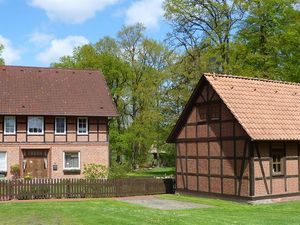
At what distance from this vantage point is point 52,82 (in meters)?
40.8

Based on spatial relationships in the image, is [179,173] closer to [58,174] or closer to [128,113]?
[58,174]

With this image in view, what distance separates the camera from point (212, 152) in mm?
24469

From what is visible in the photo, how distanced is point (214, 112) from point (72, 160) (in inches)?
671

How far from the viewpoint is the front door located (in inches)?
1443

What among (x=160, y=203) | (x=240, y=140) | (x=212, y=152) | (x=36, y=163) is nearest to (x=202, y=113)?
(x=212, y=152)

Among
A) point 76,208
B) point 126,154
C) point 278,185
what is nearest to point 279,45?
point 278,185

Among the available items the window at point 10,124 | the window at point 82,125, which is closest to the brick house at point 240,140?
the window at point 82,125

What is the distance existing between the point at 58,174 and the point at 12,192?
13.0 m

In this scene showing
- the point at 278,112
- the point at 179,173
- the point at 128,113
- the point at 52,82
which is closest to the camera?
the point at 278,112

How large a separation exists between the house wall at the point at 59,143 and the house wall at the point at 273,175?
60.8ft

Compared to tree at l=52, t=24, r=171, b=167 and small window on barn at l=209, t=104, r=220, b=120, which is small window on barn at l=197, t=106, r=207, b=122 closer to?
small window on barn at l=209, t=104, r=220, b=120

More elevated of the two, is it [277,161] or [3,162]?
[277,161]

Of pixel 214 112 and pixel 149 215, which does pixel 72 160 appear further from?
pixel 149 215

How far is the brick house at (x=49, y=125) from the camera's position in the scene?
36562 mm
